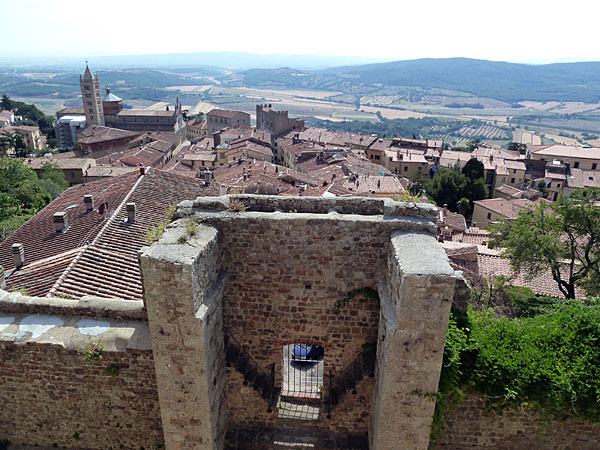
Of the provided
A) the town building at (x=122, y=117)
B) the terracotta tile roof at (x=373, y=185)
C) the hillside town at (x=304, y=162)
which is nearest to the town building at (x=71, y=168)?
the hillside town at (x=304, y=162)

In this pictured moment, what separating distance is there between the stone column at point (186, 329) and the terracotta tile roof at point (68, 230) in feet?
25.2

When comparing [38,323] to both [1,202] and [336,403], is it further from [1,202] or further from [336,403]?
[1,202]

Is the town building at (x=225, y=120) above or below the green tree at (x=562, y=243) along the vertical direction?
below

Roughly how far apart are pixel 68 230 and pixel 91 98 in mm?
92033

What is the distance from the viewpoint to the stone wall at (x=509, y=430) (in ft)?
26.6

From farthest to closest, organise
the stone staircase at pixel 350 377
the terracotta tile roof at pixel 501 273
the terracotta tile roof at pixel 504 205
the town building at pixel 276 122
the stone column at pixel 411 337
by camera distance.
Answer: the town building at pixel 276 122, the terracotta tile roof at pixel 504 205, the terracotta tile roof at pixel 501 273, the stone staircase at pixel 350 377, the stone column at pixel 411 337

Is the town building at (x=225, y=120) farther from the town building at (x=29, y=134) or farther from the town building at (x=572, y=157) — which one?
the town building at (x=572, y=157)

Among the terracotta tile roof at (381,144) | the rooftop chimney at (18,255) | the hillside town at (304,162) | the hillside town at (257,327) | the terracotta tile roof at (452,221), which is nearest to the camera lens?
the hillside town at (257,327)

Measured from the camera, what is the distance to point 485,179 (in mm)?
63188

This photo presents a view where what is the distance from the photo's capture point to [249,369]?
8781 mm

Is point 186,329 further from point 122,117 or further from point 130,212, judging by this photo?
point 122,117

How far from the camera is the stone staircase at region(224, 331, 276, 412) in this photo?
8609 millimetres

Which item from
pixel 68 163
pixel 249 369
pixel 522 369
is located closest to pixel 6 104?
pixel 68 163

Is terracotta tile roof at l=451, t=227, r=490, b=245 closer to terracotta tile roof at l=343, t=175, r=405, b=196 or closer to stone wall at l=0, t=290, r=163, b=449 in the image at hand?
terracotta tile roof at l=343, t=175, r=405, b=196
